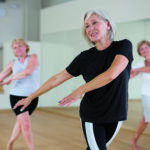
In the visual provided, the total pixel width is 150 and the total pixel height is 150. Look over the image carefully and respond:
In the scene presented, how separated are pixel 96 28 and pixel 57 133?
3.25 metres

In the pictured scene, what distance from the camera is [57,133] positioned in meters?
4.54

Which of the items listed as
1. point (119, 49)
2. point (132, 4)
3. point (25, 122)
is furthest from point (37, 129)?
point (119, 49)

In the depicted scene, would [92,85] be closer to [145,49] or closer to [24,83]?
[24,83]

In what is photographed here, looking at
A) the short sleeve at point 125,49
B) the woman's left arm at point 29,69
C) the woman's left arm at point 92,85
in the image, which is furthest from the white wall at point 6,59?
the woman's left arm at point 92,85

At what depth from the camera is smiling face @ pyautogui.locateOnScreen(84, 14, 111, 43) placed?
5.08ft

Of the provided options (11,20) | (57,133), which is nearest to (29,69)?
(57,133)

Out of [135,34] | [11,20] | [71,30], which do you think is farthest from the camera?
[11,20]

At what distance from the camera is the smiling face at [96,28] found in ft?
→ 5.08

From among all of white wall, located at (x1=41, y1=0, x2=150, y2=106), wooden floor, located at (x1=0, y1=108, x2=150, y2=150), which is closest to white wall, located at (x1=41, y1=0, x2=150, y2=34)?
white wall, located at (x1=41, y1=0, x2=150, y2=106)

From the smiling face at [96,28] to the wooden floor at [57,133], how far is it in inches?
94.0

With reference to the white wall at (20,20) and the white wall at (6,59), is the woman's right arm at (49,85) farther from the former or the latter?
the white wall at (20,20)

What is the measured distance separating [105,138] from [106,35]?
0.62 metres

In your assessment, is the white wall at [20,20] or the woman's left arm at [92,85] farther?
the white wall at [20,20]

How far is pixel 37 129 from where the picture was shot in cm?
486
